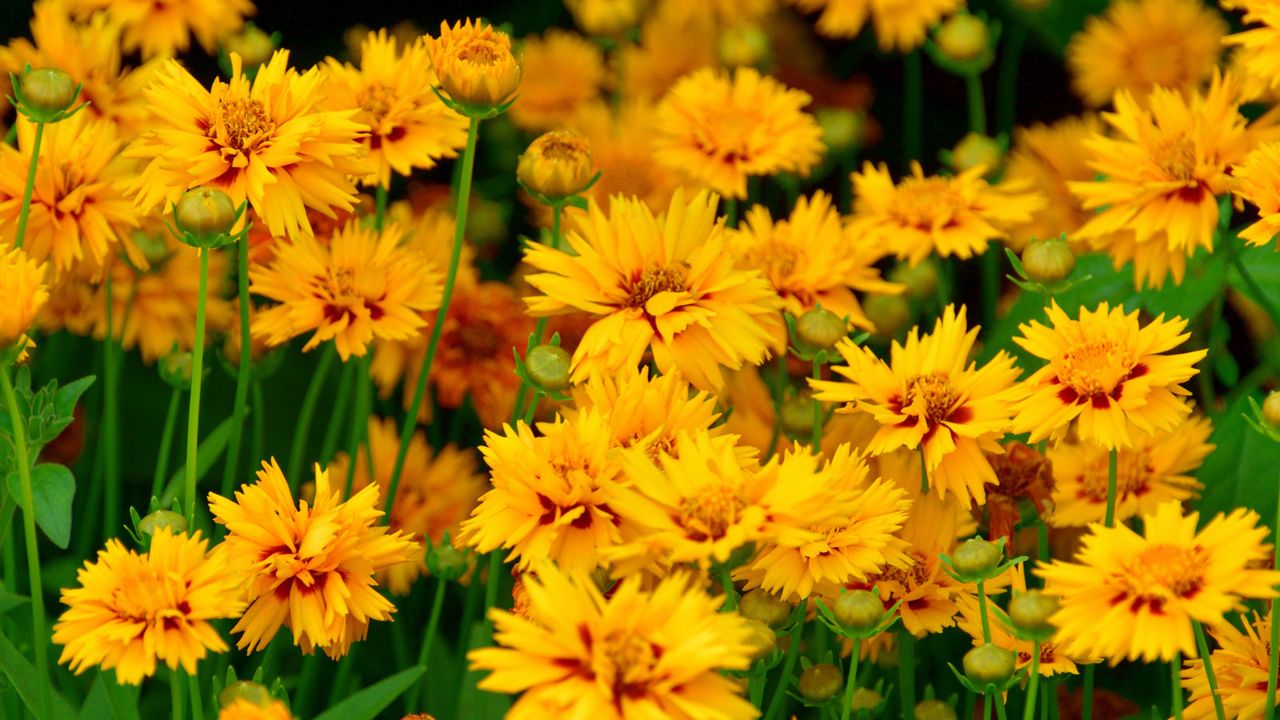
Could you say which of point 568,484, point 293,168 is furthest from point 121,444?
point 568,484

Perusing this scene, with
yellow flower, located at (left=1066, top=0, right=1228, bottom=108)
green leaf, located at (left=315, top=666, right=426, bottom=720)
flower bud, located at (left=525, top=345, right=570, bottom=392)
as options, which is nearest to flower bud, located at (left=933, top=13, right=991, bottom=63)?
yellow flower, located at (left=1066, top=0, right=1228, bottom=108)

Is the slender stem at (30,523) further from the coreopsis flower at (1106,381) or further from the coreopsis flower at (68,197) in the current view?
the coreopsis flower at (1106,381)

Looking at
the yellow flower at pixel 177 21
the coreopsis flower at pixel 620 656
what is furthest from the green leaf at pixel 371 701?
the yellow flower at pixel 177 21

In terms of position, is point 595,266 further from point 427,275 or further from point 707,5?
point 707,5

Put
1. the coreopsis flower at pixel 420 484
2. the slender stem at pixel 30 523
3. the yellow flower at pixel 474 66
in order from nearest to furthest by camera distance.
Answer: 1. the slender stem at pixel 30 523
2. the yellow flower at pixel 474 66
3. the coreopsis flower at pixel 420 484

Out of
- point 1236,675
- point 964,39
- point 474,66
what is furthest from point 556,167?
point 964,39

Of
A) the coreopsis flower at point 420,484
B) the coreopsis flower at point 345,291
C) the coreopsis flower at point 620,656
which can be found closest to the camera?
the coreopsis flower at point 620,656

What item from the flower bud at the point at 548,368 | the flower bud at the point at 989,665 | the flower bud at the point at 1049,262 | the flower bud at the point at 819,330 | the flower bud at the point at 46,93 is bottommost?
the flower bud at the point at 989,665

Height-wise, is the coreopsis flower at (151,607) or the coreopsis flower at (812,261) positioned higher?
the coreopsis flower at (812,261)
